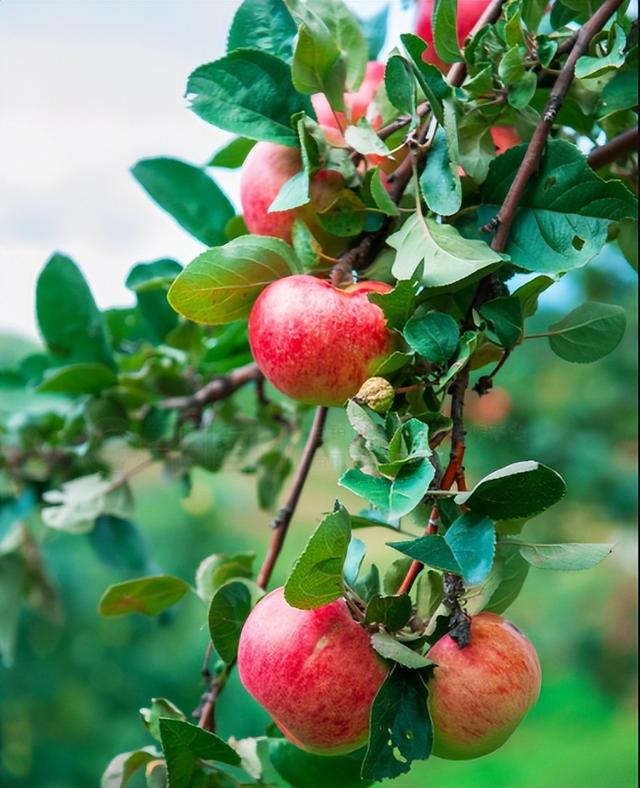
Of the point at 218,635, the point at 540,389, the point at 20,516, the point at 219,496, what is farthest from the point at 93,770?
the point at 218,635

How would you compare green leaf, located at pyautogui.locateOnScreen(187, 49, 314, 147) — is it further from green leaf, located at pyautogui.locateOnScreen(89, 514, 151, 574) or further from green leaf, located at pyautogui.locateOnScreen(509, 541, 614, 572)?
green leaf, located at pyautogui.locateOnScreen(89, 514, 151, 574)

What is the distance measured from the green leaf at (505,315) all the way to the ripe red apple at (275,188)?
0.06 metres

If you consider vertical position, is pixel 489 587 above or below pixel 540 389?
above

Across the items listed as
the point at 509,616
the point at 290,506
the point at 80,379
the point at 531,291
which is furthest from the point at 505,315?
the point at 509,616

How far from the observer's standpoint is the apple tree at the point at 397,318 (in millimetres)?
219

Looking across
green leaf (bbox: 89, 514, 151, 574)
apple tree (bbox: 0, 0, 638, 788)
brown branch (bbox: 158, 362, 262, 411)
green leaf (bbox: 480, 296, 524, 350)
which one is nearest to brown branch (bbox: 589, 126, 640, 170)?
apple tree (bbox: 0, 0, 638, 788)

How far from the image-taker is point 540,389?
158 cm

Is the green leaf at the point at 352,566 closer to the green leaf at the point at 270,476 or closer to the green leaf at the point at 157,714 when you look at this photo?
the green leaf at the point at 157,714

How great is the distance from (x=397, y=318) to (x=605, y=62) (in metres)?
0.09

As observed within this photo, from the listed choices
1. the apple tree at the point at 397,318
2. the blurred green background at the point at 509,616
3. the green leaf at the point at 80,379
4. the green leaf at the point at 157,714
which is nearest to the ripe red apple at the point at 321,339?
the apple tree at the point at 397,318

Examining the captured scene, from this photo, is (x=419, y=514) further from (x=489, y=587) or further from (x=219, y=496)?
(x=219, y=496)

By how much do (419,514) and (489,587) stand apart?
26 millimetres

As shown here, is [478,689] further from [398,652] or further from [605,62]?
[605,62]

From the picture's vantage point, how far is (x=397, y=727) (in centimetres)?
22
